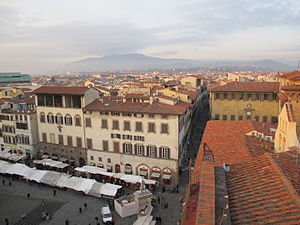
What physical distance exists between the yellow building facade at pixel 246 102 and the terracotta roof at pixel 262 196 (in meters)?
30.0

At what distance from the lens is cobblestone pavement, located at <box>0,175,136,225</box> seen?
2707 centimetres

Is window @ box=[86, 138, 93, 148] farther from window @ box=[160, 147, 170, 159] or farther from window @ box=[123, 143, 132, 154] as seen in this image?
window @ box=[160, 147, 170, 159]

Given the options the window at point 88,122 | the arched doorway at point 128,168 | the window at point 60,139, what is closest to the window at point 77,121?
the window at point 88,122

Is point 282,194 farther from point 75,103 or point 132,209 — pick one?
point 75,103

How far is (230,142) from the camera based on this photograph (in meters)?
20.8

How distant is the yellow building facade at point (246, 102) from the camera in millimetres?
39469

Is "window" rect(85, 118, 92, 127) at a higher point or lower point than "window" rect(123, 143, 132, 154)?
higher

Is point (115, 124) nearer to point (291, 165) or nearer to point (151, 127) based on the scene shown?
point (151, 127)

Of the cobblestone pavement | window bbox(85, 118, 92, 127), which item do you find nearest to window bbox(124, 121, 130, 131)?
window bbox(85, 118, 92, 127)

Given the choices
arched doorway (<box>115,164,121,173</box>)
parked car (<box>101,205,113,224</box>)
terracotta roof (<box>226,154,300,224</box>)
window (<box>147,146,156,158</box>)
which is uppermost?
terracotta roof (<box>226,154,300,224</box>)

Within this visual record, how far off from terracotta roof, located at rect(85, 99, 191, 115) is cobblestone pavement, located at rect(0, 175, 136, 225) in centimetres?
1181

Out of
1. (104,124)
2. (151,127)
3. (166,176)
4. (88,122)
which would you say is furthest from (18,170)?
(166,176)

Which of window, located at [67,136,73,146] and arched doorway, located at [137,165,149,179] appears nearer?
arched doorway, located at [137,165,149,179]

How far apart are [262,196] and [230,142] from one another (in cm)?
1179
